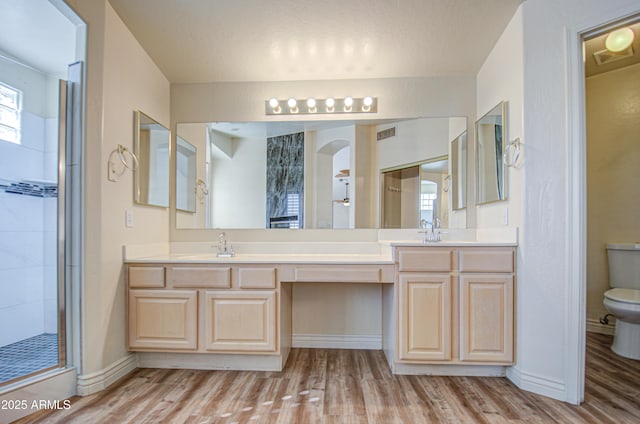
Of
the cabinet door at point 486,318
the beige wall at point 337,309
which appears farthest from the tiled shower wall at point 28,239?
the cabinet door at point 486,318

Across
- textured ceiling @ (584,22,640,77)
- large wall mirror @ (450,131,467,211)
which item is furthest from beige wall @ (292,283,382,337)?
textured ceiling @ (584,22,640,77)

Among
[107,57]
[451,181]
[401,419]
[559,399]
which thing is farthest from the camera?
[451,181]

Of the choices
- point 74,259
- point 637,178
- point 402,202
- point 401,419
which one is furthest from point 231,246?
point 637,178

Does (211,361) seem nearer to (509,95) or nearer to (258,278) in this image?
(258,278)

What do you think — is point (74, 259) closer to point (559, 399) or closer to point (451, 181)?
point (451, 181)

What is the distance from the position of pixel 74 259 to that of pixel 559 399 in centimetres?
303

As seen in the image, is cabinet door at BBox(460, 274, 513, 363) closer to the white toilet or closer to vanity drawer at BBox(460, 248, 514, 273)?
vanity drawer at BBox(460, 248, 514, 273)

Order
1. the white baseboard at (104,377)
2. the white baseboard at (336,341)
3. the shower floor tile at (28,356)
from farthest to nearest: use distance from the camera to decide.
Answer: the white baseboard at (336,341) → the white baseboard at (104,377) → the shower floor tile at (28,356)

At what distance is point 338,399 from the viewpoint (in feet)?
5.84

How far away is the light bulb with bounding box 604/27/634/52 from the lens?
210 centimetres

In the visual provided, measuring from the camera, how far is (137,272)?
2.10 m

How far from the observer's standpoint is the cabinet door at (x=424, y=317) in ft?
6.52

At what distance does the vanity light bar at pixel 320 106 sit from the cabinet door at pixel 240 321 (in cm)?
157

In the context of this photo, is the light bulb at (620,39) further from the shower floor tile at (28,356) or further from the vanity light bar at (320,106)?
the shower floor tile at (28,356)
